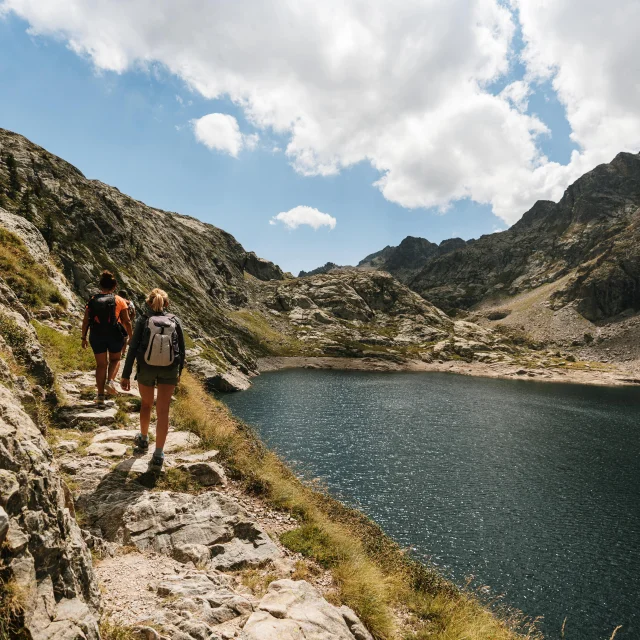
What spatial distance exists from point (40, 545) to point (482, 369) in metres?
158

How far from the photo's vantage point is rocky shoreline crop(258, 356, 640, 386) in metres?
129

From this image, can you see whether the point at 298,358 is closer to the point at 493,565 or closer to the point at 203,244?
the point at 203,244

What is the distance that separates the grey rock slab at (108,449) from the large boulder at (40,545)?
17.6 feet

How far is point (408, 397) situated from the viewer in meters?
82.1

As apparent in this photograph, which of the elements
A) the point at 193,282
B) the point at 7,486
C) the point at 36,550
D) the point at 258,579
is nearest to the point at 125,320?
the point at 258,579

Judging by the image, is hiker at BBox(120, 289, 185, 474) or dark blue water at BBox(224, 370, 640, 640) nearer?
hiker at BBox(120, 289, 185, 474)

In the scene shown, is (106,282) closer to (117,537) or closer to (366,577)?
(117,537)

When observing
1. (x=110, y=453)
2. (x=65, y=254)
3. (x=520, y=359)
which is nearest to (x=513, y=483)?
(x=110, y=453)

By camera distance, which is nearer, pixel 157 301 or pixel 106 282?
pixel 157 301

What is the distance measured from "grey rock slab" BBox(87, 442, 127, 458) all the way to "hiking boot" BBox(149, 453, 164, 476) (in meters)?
0.95

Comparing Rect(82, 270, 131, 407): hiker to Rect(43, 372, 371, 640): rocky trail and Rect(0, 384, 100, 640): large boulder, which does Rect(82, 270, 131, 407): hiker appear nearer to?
Rect(43, 372, 371, 640): rocky trail

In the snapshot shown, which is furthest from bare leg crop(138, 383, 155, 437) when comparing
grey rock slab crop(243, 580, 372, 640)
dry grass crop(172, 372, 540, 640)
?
grey rock slab crop(243, 580, 372, 640)

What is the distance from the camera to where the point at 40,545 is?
417 centimetres

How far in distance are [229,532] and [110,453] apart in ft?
13.2
